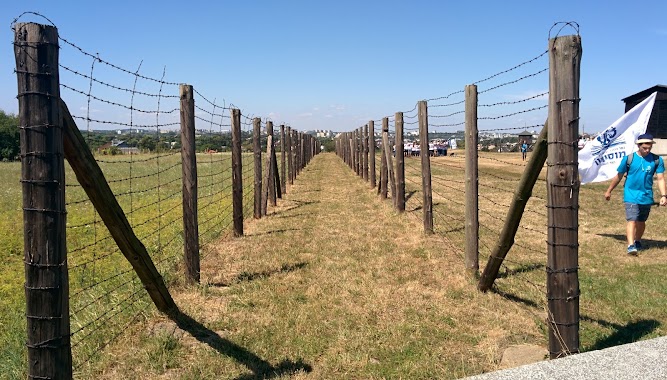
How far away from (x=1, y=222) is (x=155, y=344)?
907 centimetres

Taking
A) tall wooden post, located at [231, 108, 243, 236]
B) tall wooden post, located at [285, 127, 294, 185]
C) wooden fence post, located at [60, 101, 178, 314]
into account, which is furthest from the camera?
tall wooden post, located at [285, 127, 294, 185]

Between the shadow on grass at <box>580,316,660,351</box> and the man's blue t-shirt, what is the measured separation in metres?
3.10

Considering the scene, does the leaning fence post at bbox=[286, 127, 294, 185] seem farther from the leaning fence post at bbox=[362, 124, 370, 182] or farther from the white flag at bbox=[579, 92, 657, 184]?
the white flag at bbox=[579, 92, 657, 184]

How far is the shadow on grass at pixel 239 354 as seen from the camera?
3660 mm

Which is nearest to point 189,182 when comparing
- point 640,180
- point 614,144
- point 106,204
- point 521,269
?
point 106,204

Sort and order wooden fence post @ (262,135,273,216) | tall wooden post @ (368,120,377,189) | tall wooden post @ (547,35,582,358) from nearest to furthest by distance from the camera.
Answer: tall wooden post @ (547,35,582,358) < wooden fence post @ (262,135,273,216) < tall wooden post @ (368,120,377,189)

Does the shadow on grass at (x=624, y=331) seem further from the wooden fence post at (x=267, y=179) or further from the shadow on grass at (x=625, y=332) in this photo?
the wooden fence post at (x=267, y=179)

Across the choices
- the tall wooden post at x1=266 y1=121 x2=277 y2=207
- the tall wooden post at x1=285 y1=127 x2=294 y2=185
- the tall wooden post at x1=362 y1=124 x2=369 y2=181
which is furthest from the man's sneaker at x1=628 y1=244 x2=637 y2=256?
the tall wooden post at x1=285 y1=127 x2=294 y2=185

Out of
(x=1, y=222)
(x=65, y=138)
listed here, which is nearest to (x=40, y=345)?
(x=65, y=138)

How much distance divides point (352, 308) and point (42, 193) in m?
3.08

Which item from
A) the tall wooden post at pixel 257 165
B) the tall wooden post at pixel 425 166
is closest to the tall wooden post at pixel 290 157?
the tall wooden post at pixel 257 165

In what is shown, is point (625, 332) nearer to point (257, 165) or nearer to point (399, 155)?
point (399, 155)

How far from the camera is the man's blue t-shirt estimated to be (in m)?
6.99

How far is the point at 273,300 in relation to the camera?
5160mm
